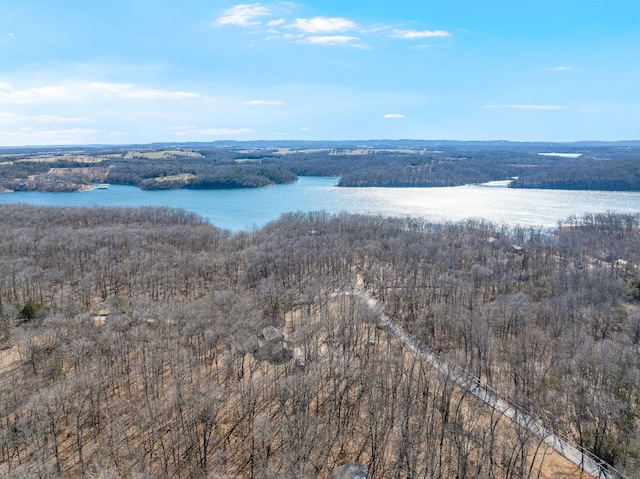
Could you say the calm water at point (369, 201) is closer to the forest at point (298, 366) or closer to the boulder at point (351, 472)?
the forest at point (298, 366)

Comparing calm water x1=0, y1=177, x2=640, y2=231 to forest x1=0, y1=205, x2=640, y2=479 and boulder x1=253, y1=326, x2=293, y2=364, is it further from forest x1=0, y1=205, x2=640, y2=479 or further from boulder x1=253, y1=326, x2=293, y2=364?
boulder x1=253, y1=326, x2=293, y2=364

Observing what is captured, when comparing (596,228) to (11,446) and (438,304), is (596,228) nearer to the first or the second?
(438,304)

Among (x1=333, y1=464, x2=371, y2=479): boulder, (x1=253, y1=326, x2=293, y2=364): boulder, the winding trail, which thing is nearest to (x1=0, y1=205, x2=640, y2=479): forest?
(x1=253, y1=326, x2=293, y2=364): boulder

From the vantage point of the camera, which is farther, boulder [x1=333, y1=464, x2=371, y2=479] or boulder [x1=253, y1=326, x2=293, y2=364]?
boulder [x1=253, y1=326, x2=293, y2=364]

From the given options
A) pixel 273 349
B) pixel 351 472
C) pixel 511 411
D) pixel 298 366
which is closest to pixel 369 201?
pixel 273 349

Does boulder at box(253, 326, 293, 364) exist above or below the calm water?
below

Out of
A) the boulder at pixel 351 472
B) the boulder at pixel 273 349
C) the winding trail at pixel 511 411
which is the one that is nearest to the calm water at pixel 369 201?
the boulder at pixel 273 349
